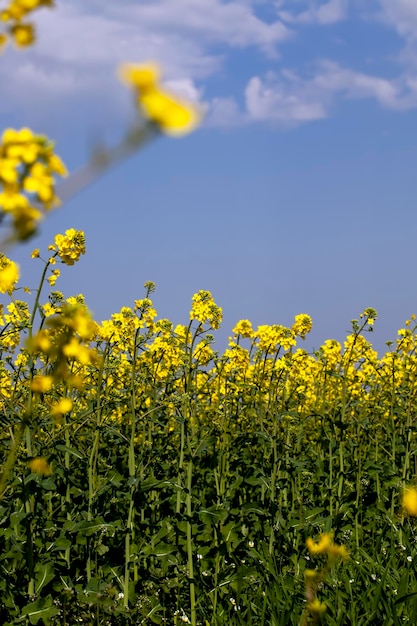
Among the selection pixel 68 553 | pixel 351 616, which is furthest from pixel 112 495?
pixel 351 616

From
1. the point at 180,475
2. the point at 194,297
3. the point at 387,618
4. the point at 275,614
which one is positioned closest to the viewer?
the point at 387,618

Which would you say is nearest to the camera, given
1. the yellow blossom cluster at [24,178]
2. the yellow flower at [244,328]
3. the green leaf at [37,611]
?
the yellow blossom cluster at [24,178]

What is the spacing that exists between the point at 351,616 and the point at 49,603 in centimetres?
163

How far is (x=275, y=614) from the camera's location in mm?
4328

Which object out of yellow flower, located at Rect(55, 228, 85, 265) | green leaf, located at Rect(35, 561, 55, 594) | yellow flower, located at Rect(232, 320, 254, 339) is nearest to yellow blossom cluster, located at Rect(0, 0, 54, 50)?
yellow flower, located at Rect(55, 228, 85, 265)

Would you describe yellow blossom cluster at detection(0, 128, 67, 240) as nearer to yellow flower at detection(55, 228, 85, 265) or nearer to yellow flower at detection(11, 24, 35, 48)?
yellow flower at detection(11, 24, 35, 48)

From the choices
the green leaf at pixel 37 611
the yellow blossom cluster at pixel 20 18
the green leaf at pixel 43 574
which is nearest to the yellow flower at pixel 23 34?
the yellow blossom cluster at pixel 20 18

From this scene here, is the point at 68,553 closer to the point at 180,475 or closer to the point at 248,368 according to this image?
the point at 180,475

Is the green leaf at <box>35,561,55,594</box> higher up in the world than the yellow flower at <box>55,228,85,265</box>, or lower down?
lower down

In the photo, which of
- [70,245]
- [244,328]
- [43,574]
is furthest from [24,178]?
[244,328]

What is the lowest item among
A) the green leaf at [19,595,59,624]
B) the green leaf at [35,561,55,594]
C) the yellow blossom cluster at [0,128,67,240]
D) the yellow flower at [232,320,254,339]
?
the green leaf at [19,595,59,624]

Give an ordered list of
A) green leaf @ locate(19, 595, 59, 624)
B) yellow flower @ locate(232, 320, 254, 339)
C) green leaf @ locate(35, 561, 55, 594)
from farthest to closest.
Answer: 1. yellow flower @ locate(232, 320, 254, 339)
2. green leaf @ locate(35, 561, 55, 594)
3. green leaf @ locate(19, 595, 59, 624)

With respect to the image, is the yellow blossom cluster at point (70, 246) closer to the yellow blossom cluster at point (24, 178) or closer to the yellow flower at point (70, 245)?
the yellow flower at point (70, 245)

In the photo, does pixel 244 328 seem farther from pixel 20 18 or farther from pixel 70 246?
pixel 20 18
